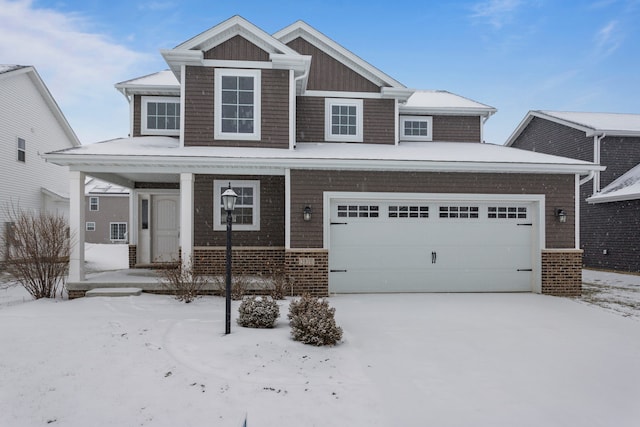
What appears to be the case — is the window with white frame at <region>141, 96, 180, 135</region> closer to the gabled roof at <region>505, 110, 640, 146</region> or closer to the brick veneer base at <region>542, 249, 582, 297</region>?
the brick veneer base at <region>542, 249, 582, 297</region>

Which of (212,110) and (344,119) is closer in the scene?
(212,110)

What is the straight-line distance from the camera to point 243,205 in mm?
11047

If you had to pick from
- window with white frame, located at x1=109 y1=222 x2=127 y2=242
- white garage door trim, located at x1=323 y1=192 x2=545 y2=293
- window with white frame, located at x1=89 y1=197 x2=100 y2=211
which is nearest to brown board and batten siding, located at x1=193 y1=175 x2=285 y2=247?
white garage door trim, located at x1=323 y1=192 x2=545 y2=293

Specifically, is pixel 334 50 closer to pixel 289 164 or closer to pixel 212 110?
pixel 212 110

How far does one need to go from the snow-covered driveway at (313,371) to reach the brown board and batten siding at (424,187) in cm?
273

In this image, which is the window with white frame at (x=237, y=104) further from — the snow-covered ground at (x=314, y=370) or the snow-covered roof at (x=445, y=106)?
the snow-covered roof at (x=445, y=106)

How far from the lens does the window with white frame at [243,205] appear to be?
11.0 metres

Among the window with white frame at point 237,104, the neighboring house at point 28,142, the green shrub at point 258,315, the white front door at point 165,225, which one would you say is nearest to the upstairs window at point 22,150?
the neighboring house at point 28,142

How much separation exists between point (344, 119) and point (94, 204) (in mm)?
23959

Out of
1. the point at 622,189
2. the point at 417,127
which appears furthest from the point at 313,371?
the point at 622,189

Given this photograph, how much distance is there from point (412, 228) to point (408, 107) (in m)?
5.85

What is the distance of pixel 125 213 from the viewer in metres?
28.8

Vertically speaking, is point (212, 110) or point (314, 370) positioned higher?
point (212, 110)

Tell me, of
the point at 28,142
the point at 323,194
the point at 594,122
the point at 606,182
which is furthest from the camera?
the point at 594,122
